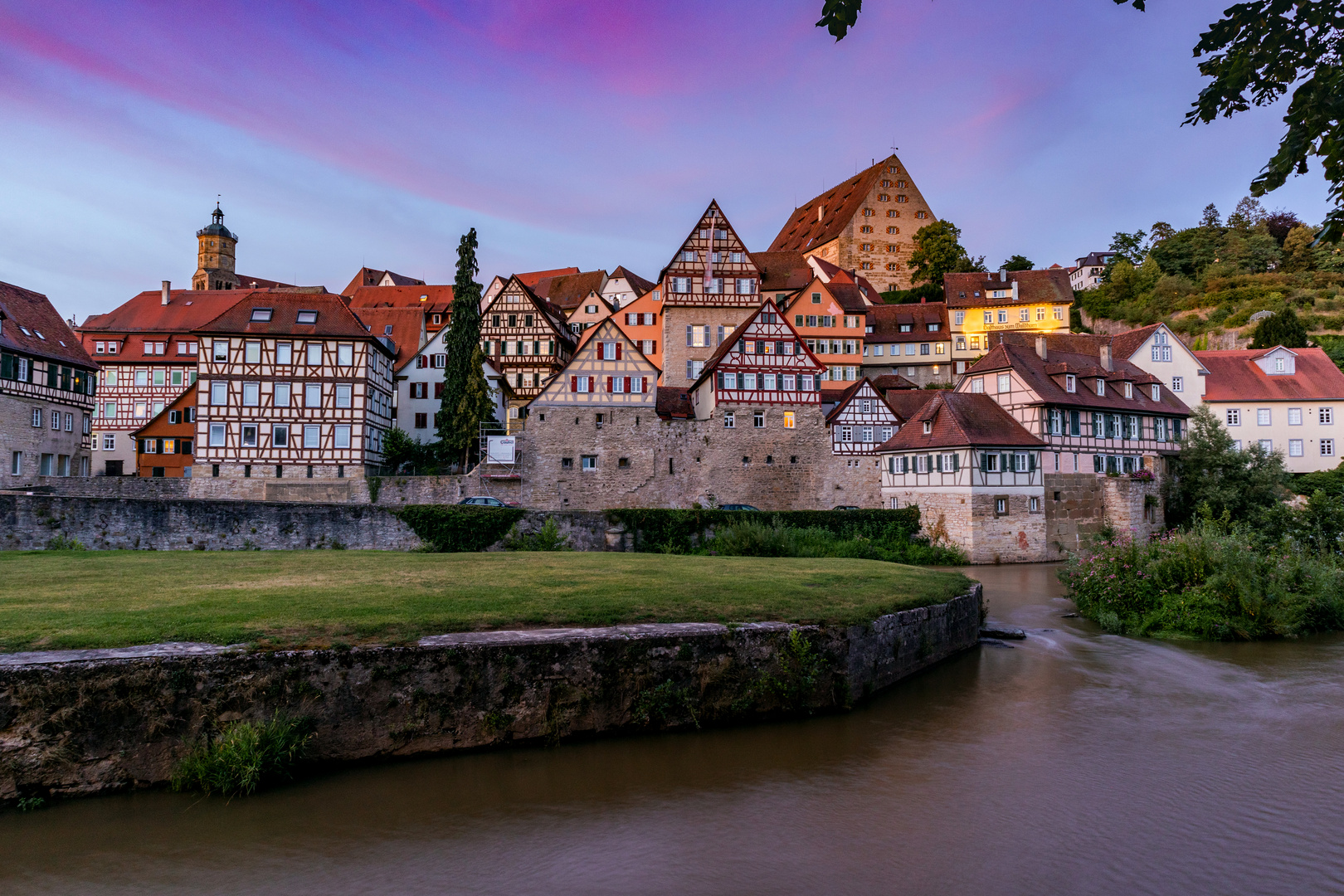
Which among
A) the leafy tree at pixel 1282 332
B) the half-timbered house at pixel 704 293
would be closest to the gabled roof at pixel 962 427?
the half-timbered house at pixel 704 293

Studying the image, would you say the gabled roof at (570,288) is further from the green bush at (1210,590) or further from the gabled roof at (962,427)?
the green bush at (1210,590)

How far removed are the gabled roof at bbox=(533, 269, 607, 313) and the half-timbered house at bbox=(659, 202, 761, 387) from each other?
12.8 metres

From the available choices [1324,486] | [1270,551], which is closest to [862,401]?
[1270,551]

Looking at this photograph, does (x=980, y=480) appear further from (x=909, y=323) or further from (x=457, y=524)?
(x=909, y=323)

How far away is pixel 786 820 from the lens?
26.1 feet

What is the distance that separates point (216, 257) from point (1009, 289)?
80529 mm

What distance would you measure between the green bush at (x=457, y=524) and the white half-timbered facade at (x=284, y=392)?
14.2m

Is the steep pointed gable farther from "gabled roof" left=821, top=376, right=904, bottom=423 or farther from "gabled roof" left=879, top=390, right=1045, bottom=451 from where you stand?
"gabled roof" left=879, top=390, right=1045, bottom=451

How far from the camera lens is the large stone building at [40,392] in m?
31.6

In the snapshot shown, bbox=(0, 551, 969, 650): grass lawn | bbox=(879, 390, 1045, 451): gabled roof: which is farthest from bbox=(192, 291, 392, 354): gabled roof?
bbox=(879, 390, 1045, 451): gabled roof

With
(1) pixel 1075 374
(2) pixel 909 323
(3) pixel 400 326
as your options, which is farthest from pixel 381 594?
(2) pixel 909 323

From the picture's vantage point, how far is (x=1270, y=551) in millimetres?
19875

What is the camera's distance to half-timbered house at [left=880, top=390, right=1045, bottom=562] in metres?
31.9

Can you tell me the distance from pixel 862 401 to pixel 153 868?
34707 millimetres
